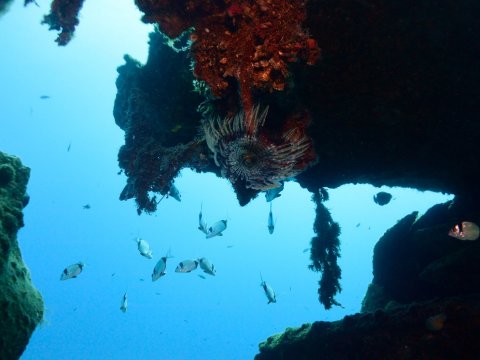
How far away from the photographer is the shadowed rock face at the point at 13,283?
758cm

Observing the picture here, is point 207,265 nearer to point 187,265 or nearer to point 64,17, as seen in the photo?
point 187,265

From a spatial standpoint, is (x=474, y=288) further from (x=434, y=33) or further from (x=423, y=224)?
(x=434, y=33)

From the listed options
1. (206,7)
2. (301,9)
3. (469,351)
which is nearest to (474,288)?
(469,351)

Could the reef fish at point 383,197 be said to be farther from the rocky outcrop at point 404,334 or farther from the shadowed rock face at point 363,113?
the rocky outcrop at point 404,334

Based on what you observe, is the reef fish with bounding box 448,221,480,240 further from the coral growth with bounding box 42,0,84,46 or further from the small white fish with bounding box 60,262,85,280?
the small white fish with bounding box 60,262,85,280

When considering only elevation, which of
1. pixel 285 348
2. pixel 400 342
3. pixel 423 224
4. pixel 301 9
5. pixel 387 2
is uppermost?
pixel 423 224

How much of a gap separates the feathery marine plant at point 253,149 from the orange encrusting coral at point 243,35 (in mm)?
397

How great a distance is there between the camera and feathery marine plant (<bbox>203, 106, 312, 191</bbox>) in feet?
15.8

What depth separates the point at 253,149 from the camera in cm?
491

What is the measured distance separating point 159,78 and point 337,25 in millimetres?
4572

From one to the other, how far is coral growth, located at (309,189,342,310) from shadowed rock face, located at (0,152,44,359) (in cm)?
694

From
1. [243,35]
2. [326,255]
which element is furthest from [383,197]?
[243,35]

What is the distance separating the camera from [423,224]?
11.4 metres

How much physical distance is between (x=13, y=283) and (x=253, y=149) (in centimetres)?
691
